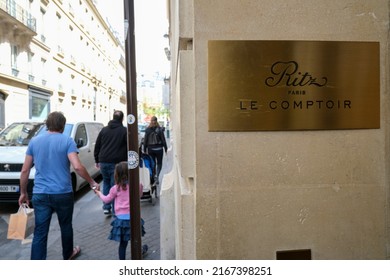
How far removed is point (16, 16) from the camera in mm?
22422

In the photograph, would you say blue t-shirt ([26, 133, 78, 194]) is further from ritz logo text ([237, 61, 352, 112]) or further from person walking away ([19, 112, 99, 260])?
ritz logo text ([237, 61, 352, 112])

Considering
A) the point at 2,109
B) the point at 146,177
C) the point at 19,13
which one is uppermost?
the point at 19,13

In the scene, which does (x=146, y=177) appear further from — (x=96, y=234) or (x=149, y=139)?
(x=149, y=139)

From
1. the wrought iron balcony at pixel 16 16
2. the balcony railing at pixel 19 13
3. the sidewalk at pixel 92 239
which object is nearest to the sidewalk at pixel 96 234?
the sidewalk at pixel 92 239

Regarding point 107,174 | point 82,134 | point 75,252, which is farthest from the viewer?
point 82,134

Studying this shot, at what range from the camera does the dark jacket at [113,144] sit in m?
5.66

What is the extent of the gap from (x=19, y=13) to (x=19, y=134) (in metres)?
20.0

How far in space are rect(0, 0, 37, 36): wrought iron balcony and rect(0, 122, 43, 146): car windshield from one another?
1749 cm

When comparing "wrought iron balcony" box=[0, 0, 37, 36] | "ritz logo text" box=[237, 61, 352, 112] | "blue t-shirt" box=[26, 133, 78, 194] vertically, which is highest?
"wrought iron balcony" box=[0, 0, 37, 36]

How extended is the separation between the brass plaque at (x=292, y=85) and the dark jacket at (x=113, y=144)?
12.6ft

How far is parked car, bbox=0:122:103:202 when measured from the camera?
5789mm

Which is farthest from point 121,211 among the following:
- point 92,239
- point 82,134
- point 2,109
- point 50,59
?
point 50,59

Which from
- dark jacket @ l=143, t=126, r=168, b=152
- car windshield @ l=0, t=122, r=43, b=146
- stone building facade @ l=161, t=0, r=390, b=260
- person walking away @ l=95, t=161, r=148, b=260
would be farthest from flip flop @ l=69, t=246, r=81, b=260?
dark jacket @ l=143, t=126, r=168, b=152

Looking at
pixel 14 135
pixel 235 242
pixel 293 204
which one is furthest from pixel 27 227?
pixel 14 135
